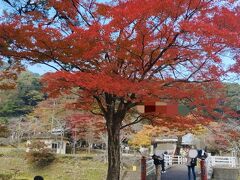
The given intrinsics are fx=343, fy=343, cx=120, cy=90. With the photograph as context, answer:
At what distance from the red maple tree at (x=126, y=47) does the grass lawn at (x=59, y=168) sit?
55.3ft

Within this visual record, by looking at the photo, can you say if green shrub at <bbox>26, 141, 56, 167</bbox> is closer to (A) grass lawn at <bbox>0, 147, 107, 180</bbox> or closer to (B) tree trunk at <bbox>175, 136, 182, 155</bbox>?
(A) grass lawn at <bbox>0, 147, 107, 180</bbox>

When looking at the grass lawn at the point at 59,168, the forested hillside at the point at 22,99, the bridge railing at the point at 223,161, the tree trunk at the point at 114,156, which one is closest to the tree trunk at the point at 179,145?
the grass lawn at the point at 59,168

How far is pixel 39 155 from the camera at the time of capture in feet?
95.2

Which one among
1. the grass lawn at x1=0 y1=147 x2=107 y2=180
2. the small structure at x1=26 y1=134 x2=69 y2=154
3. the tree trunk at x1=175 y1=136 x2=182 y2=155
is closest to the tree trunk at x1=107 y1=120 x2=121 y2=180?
the grass lawn at x1=0 y1=147 x2=107 y2=180

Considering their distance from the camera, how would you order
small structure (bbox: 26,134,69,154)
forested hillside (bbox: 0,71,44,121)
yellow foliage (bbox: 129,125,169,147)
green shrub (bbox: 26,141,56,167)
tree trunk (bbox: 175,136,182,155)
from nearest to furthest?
1. green shrub (bbox: 26,141,56,167)
2. yellow foliage (bbox: 129,125,169,147)
3. tree trunk (bbox: 175,136,182,155)
4. small structure (bbox: 26,134,69,154)
5. forested hillside (bbox: 0,71,44,121)

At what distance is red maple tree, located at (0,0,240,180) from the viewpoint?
811cm

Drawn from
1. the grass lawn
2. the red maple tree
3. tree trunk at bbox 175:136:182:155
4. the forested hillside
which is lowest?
the grass lawn

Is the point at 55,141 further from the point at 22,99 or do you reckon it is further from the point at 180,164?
the point at 180,164

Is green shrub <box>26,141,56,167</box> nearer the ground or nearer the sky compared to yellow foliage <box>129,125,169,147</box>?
nearer the ground

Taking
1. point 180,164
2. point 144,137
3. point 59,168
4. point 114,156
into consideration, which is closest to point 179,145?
point 144,137

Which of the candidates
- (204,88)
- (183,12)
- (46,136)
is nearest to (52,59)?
(183,12)

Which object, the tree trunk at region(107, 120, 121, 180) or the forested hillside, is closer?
the tree trunk at region(107, 120, 121, 180)

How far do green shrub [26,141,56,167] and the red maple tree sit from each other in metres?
20.0

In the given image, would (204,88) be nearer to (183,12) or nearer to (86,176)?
(183,12)
